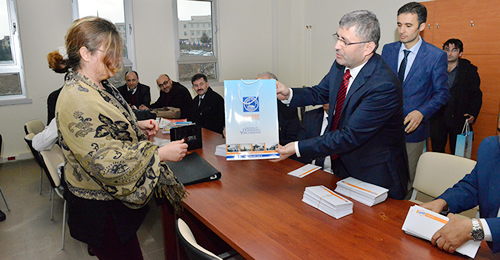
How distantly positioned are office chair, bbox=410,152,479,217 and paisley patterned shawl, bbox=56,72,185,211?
5.78ft

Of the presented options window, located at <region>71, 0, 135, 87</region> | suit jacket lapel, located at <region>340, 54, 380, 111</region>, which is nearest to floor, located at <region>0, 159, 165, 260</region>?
suit jacket lapel, located at <region>340, 54, 380, 111</region>

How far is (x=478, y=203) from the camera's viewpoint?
157cm

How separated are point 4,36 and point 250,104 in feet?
17.6

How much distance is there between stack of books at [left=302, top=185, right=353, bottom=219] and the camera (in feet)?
→ 5.13

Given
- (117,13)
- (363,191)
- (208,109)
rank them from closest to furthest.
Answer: (363,191)
(208,109)
(117,13)

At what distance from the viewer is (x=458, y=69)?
4207 millimetres

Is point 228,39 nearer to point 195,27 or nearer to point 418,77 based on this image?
point 195,27

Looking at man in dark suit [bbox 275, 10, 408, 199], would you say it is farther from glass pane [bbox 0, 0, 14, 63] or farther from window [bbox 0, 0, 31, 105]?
glass pane [bbox 0, 0, 14, 63]

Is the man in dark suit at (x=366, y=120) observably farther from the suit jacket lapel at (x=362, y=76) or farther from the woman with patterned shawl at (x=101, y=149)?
the woman with patterned shawl at (x=101, y=149)

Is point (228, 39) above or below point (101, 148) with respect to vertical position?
above

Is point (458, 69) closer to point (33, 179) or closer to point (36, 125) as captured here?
point (36, 125)

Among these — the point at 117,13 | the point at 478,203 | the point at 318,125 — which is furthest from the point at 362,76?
the point at 117,13

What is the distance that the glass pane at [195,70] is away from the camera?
693 centimetres

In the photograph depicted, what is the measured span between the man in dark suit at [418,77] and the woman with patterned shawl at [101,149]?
207 cm
